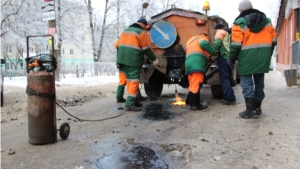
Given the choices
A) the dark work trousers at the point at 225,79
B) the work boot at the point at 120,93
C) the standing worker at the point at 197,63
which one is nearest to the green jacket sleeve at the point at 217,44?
the standing worker at the point at 197,63

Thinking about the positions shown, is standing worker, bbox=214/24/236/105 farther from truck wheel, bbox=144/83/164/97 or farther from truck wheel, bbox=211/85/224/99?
truck wheel, bbox=144/83/164/97

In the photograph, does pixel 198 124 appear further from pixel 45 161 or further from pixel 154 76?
pixel 154 76

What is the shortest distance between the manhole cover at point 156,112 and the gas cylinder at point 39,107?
76.3 inches

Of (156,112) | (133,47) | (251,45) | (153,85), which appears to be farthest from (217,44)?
(153,85)

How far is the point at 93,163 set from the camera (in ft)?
8.82

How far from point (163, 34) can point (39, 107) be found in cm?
381

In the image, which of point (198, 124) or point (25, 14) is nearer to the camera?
point (198, 124)

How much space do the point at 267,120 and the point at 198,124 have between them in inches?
42.6

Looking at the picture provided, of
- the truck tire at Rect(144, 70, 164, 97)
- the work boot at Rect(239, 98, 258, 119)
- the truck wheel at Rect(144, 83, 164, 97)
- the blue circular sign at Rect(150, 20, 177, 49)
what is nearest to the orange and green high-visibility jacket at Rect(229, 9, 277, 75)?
the work boot at Rect(239, 98, 258, 119)

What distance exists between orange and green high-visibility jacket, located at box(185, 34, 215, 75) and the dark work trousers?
1.65ft

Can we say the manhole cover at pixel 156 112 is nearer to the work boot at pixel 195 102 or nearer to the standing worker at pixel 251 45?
the work boot at pixel 195 102

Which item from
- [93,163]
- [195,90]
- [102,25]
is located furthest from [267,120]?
[102,25]

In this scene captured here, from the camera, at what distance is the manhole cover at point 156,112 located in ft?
15.6

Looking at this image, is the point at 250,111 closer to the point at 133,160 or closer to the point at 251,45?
the point at 251,45
